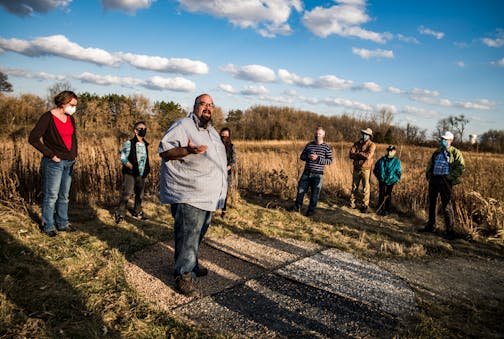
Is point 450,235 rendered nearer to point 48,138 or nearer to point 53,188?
point 53,188

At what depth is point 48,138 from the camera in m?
5.05

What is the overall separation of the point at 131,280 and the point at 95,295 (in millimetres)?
539

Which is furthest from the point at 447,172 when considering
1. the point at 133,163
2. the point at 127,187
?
the point at 127,187

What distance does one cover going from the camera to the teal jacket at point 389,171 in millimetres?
8270

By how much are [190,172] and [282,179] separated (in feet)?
21.6

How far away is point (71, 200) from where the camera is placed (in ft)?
25.3

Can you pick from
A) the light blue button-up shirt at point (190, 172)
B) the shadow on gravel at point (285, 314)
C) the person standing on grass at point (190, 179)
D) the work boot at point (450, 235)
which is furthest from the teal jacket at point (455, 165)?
the light blue button-up shirt at point (190, 172)

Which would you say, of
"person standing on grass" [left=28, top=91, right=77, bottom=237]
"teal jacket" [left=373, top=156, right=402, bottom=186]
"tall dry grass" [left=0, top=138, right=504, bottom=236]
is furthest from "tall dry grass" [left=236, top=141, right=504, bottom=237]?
"person standing on grass" [left=28, top=91, right=77, bottom=237]

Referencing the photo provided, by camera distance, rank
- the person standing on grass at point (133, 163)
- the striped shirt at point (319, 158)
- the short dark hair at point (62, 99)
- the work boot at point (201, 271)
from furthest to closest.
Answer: the striped shirt at point (319, 158)
the person standing on grass at point (133, 163)
the short dark hair at point (62, 99)
the work boot at point (201, 271)

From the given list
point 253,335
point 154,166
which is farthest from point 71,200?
point 253,335

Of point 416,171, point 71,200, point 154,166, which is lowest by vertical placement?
point 71,200

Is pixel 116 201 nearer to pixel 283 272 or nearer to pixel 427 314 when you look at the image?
pixel 283 272

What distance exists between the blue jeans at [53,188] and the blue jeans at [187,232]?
2.57 meters

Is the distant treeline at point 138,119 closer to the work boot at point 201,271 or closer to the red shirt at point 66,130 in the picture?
the red shirt at point 66,130
